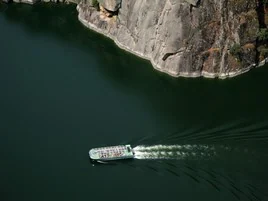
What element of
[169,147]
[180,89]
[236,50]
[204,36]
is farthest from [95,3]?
[169,147]

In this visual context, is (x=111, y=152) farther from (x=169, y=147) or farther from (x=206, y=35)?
(x=206, y=35)

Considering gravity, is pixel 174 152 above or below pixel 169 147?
below

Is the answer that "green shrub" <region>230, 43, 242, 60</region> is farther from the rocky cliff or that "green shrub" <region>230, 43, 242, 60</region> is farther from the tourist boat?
the tourist boat

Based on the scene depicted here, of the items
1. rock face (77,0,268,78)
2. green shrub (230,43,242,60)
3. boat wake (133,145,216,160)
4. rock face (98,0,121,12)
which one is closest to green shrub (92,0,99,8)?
rock face (98,0,121,12)

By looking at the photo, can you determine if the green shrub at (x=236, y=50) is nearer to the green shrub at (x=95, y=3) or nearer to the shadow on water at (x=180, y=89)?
the shadow on water at (x=180, y=89)

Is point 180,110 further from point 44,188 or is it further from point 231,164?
point 44,188

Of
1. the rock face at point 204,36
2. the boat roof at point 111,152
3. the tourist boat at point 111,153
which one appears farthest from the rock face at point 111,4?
the tourist boat at point 111,153

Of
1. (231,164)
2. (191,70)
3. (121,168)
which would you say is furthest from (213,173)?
(191,70)

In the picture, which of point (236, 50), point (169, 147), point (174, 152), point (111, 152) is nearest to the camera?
point (111, 152)
